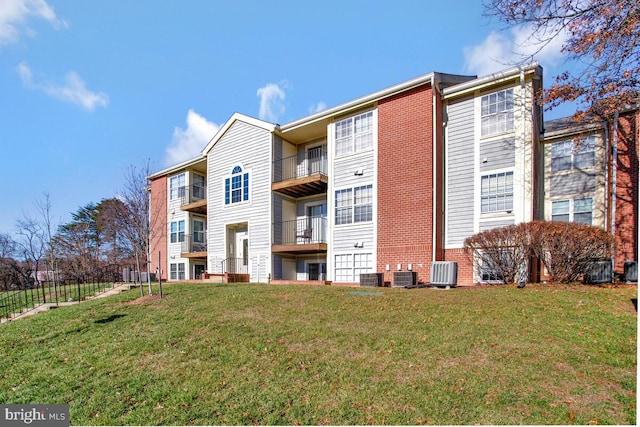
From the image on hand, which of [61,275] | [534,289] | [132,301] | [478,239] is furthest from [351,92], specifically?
[61,275]

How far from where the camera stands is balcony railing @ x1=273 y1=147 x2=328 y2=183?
18406 millimetres

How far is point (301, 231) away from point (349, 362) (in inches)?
528

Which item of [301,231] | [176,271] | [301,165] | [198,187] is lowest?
[176,271]

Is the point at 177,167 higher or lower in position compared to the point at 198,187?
higher

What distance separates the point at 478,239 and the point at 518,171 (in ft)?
9.80

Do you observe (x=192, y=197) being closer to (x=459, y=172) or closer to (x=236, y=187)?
(x=236, y=187)

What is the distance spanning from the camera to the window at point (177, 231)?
24.7 meters

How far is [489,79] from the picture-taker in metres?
12.9

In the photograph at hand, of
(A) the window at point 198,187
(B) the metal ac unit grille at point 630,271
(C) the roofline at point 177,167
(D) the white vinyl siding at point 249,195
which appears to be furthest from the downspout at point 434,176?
(A) the window at point 198,187

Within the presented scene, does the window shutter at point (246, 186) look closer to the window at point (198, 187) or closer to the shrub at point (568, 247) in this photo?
the window at point (198, 187)

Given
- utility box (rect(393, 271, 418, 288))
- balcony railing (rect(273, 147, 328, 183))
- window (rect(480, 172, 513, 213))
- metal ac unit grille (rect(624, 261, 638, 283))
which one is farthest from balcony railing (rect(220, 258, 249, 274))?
metal ac unit grille (rect(624, 261, 638, 283))

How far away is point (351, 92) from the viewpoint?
16094 millimetres

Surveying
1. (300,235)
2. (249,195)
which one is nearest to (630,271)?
(300,235)

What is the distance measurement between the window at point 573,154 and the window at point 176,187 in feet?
69.9
